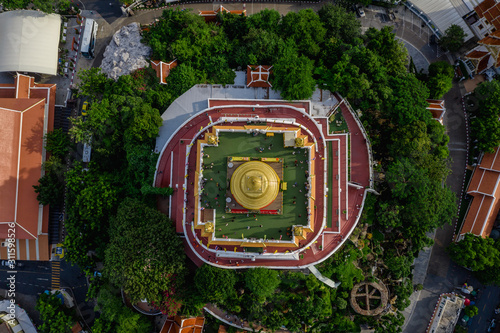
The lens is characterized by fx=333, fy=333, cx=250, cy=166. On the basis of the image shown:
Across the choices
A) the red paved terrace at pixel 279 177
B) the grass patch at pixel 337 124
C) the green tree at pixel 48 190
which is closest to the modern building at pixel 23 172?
the green tree at pixel 48 190

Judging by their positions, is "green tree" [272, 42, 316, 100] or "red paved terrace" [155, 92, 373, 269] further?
"green tree" [272, 42, 316, 100]

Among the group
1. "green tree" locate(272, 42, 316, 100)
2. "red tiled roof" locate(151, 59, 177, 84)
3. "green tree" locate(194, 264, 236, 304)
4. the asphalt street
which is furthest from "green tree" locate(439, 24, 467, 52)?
the asphalt street

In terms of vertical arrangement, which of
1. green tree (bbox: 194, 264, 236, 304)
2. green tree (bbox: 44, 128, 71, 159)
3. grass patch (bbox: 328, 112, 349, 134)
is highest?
grass patch (bbox: 328, 112, 349, 134)

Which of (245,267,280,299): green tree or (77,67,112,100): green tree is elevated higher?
(77,67,112,100): green tree

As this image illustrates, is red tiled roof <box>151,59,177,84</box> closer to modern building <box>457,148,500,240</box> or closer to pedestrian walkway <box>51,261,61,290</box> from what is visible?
pedestrian walkway <box>51,261,61,290</box>

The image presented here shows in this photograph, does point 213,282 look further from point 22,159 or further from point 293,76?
point 22,159

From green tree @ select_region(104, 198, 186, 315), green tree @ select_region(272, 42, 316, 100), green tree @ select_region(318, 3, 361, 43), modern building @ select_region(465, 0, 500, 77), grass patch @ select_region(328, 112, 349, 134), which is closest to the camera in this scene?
green tree @ select_region(104, 198, 186, 315)

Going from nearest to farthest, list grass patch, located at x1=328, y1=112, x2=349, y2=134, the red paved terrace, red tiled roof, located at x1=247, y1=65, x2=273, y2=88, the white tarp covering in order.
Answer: the red paved terrace
grass patch, located at x1=328, y1=112, x2=349, y2=134
red tiled roof, located at x1=247, y1=65, x2=273, y2=88
the white tarp covering

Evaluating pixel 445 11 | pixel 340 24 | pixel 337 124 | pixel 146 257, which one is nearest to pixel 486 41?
pixel 445 11

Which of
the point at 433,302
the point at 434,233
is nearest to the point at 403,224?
the point at 434,233

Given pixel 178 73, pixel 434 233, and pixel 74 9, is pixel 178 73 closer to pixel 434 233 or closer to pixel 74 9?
pixel 74 9
